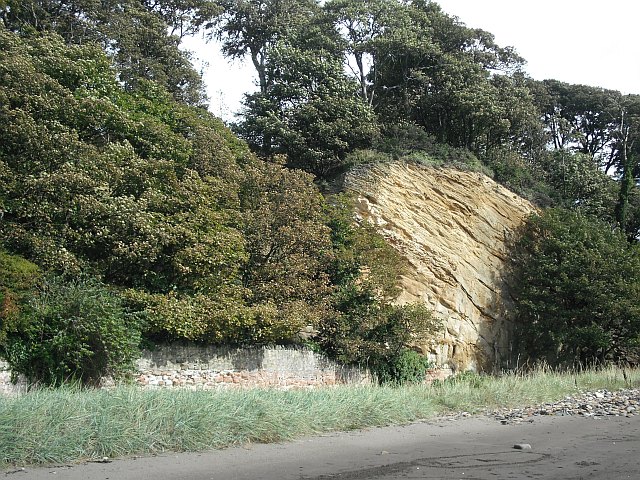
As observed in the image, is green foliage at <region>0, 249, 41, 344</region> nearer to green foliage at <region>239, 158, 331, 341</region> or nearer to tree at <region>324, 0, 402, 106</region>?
green foliage at <region>239, 158, 331, 341</region>

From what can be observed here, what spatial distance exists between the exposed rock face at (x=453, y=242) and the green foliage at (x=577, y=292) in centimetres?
133

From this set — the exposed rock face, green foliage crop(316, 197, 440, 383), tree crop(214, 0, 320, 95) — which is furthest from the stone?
tree crop(214, 0, 320, 95)

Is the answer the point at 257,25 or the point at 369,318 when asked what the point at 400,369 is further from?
the point at 257,25

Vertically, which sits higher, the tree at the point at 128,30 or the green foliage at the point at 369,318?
the tree at the point at 128,30

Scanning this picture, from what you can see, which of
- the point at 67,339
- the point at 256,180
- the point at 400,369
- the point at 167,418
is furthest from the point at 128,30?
the point at 167,418

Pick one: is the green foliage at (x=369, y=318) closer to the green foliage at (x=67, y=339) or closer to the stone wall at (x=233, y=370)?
the stone wall at (x=233, y=370)

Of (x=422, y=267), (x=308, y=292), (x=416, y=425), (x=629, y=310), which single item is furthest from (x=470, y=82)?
(x=416, y=425)

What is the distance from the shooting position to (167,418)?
10.1 m

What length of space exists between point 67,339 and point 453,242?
19092 millimetres

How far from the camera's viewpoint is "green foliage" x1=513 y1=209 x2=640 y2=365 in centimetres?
2883

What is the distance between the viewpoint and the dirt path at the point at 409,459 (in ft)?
27.7

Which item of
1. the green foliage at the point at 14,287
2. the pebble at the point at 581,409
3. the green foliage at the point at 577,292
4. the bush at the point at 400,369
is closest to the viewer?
the green foliage at the point at 14,287

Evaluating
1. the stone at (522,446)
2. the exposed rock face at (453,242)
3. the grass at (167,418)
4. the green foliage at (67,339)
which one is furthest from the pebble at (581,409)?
the green foliage at (67,339)

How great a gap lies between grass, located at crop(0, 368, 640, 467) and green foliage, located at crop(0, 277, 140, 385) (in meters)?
4.52
